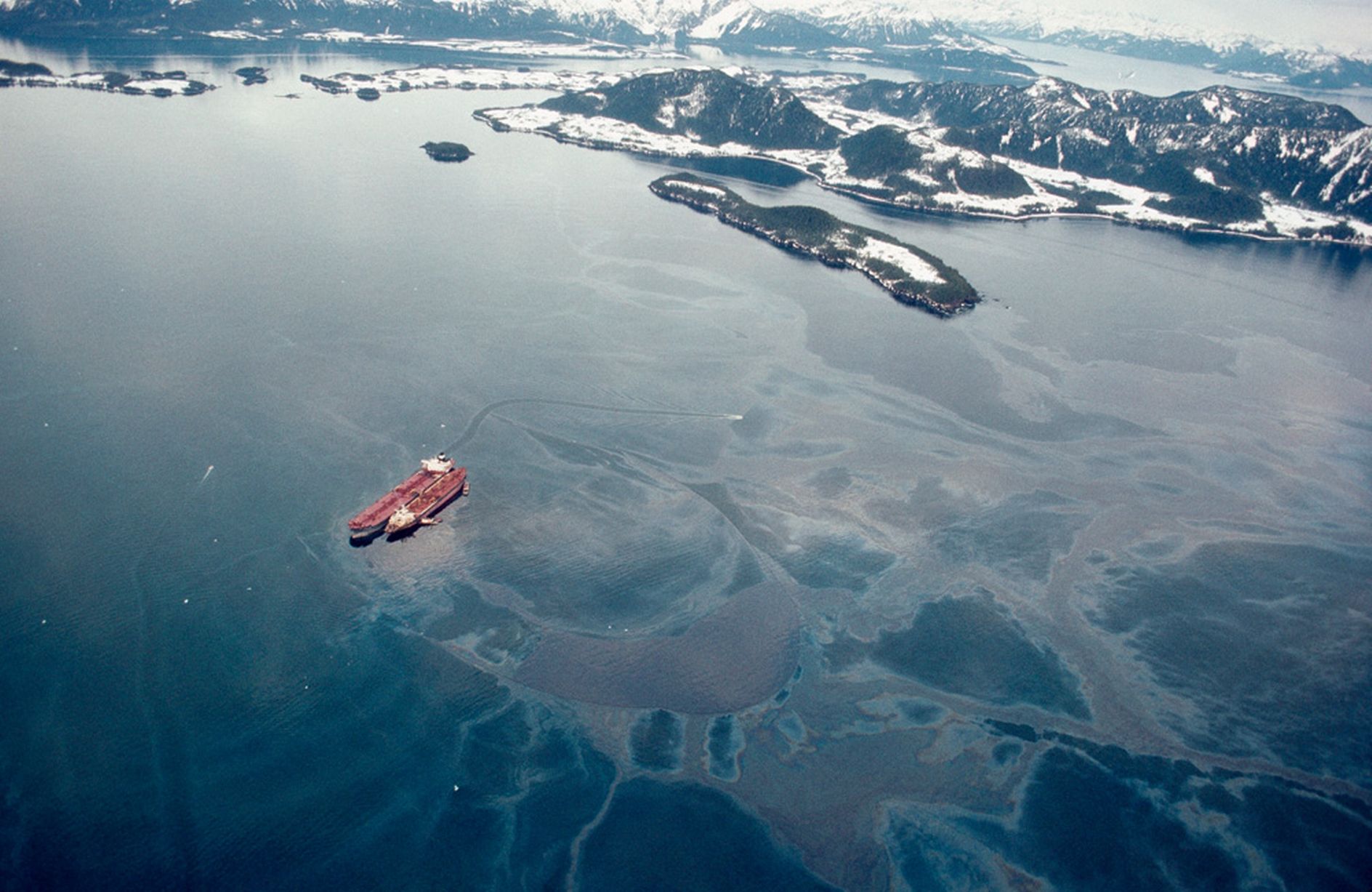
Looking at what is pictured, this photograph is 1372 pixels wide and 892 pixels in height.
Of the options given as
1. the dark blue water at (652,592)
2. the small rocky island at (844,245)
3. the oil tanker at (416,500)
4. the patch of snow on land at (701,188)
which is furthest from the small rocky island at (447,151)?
the oil tanker at (416,500)

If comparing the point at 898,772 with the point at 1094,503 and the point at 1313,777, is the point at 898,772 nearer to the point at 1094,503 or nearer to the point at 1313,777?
the point at 1313,777

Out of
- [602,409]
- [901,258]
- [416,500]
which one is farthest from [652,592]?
[901,258]

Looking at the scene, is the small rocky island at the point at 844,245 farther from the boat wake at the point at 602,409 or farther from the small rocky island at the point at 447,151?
the boat wake at the point at 602,409

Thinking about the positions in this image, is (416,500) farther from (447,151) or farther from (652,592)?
(447,151)

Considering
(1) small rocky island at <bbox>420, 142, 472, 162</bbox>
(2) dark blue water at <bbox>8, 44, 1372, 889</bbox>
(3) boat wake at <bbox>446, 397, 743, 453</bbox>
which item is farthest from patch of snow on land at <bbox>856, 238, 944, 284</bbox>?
(1) small rocky island at <bbox>420, 142, 472, 162</bbox>

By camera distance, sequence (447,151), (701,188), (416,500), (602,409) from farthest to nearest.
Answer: (447,151) → (701,188) → (602,409) → (416,500)

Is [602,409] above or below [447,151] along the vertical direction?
below
